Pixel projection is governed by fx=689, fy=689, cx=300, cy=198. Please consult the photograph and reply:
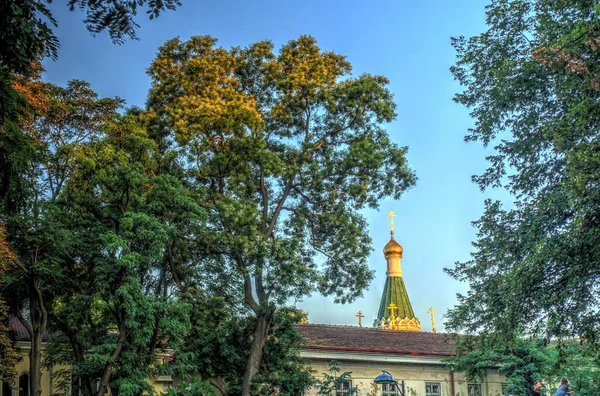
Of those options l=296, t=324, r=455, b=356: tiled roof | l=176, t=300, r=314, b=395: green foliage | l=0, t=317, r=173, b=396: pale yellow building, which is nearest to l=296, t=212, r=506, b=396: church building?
l=296, t=324, r=455, b=356: tiled roof

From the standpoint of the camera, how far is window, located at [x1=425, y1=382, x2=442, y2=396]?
2888 cm

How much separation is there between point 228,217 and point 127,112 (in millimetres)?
5198

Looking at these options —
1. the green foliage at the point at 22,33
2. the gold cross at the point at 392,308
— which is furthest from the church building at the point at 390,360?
the green foliage at the point at 22,33

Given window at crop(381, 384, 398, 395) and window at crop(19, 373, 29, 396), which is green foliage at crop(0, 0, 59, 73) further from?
window at crop(381, 384, 398, 395)

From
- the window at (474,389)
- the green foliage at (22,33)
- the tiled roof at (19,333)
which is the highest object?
the green foliage at (22,33)

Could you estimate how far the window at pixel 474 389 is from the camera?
2956cm

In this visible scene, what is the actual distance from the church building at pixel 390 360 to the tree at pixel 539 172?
10.0 metres

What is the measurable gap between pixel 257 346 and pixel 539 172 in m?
10.2

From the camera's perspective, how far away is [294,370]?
21.7 meters

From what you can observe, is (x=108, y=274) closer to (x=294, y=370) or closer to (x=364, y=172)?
(x=294, y=370)

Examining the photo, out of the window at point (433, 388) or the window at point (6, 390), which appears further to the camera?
the window at point (433, 388)

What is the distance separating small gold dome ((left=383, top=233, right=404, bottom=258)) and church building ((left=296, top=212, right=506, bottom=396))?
78.3 feet

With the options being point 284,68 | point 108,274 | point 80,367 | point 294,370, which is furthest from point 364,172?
point 80,367

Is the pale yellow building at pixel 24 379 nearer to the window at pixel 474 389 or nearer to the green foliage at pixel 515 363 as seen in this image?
the green foliage at pixel 515 363
